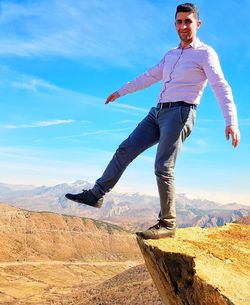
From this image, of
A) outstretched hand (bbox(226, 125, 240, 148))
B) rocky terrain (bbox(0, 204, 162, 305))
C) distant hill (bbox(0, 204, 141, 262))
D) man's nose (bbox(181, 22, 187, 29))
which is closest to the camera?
outstretched hand (bbox(226, 125, 240, 148))

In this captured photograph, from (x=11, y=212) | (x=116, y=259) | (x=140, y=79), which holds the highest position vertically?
(x=140, y=79)

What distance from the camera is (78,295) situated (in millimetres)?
91875

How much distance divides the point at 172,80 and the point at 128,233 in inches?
7481

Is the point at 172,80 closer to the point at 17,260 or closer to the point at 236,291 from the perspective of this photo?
the point at 236,291

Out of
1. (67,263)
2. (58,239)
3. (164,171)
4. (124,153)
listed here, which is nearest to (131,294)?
(124,153)

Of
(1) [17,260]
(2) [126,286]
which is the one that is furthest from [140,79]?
(1) [17,260]

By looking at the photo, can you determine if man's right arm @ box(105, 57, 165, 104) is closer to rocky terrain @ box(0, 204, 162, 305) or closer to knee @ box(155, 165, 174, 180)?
knee @ box(155, 165, 174, 180)

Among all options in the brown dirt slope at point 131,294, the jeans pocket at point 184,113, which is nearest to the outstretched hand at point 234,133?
the jeans pocket at point 184,113

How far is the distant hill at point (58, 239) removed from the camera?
145m

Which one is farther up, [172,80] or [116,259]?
[172,80]

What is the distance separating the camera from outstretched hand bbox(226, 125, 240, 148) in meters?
5.27

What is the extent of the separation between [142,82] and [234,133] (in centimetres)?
227

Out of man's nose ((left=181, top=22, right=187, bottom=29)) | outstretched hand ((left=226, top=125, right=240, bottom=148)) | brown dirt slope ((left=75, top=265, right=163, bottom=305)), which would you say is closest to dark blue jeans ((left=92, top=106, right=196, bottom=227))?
outstretched hand ((left=226, top=125, right=240, bottom=148))

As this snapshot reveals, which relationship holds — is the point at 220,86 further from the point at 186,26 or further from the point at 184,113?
the point at 186,26
